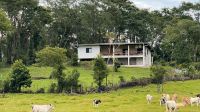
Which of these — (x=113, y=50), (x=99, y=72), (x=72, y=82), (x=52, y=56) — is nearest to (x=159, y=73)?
(x=99, y=72)

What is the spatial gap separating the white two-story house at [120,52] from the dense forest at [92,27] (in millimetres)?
3832

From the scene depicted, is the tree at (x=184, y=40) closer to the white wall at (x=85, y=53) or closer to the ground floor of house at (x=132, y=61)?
the ground floor of house at (x=132, y=61)

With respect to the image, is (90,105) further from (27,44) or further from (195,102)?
(27,44)

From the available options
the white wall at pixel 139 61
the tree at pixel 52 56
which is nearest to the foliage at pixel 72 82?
the tree at pixel 52 56

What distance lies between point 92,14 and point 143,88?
4137 cm

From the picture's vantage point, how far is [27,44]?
9250cm

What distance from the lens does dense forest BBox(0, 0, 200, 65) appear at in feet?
285

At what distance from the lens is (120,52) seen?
303 ft

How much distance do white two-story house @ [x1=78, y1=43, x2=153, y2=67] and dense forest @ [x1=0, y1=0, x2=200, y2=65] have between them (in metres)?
3.83

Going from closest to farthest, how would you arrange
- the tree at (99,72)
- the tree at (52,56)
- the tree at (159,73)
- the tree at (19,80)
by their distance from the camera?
the tree at (19,80), the tree at (99,72), the tree at (159,73), the tree at (52,56)

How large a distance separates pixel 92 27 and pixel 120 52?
8844mm

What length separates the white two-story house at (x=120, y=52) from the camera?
90.4m

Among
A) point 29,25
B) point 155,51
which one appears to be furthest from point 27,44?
point 155,51

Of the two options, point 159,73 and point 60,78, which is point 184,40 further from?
A: point 60,78
